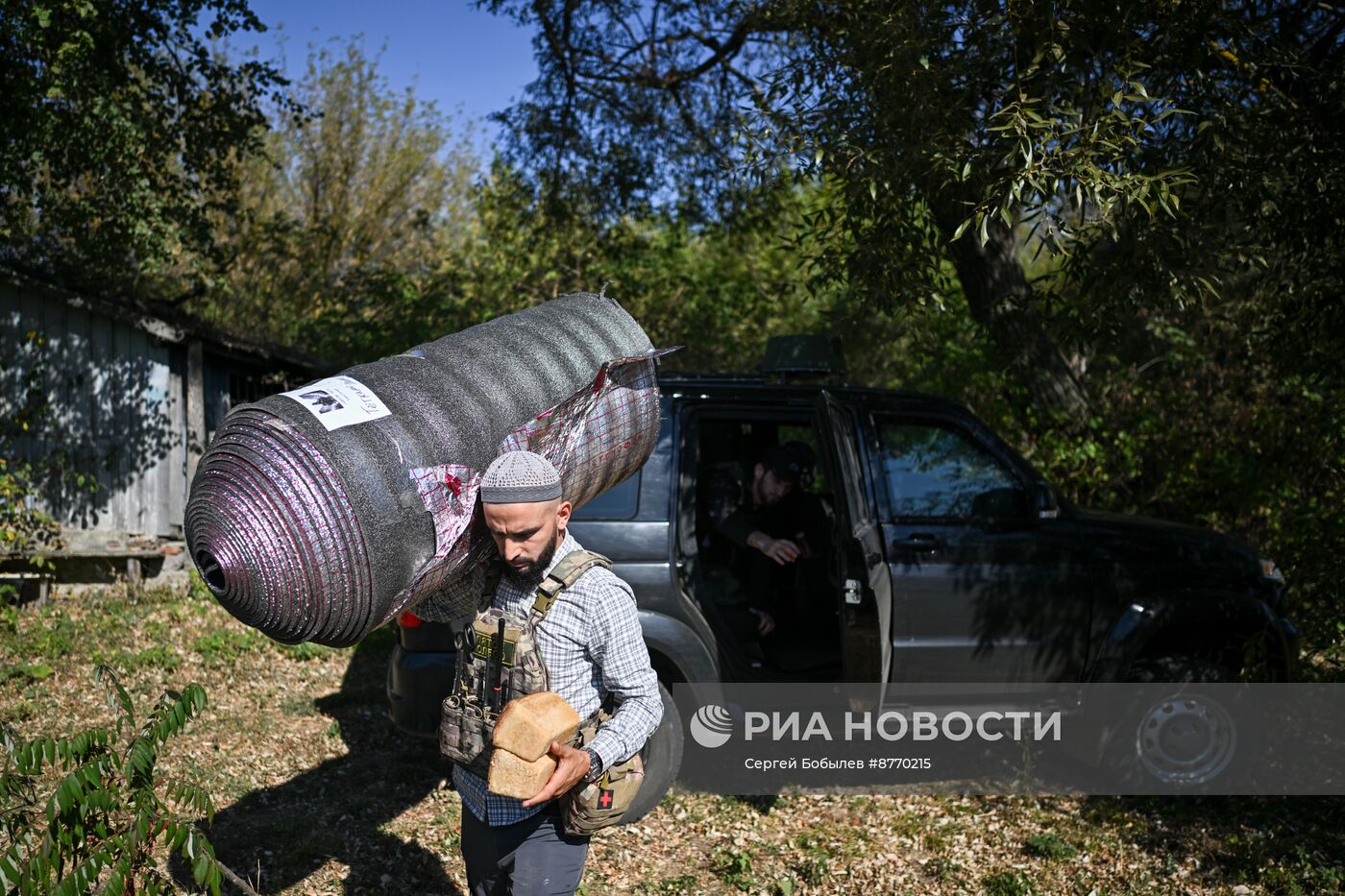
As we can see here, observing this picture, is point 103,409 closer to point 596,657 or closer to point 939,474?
point 939,474

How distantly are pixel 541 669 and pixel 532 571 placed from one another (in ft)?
0.86

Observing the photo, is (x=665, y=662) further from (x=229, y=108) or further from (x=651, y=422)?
(x=229, y=108)

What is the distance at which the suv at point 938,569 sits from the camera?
15.8ft

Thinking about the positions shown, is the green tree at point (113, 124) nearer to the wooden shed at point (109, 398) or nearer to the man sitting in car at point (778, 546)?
the wooden shed at point (109, 398)

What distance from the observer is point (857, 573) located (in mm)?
4656

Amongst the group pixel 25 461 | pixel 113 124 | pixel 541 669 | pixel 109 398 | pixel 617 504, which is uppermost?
pixel 113 124

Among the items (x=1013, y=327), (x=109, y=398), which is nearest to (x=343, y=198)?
(x=109, y=398)

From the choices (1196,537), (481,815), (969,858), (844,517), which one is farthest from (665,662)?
(1196,537)

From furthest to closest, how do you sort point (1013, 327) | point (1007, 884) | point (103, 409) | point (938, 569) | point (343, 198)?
point (343, 198) → point (103, 409) → point (1013, 327) → point (938, 569) → point (1007, 884)

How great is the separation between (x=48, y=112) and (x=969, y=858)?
8675 millimetres

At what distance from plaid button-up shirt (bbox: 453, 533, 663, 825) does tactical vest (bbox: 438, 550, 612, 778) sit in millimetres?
31

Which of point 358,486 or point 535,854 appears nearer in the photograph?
point 358,486

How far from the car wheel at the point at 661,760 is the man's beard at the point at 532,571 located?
1965mm

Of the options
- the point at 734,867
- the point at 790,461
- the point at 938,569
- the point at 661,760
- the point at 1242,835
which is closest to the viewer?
the point at 734,867
